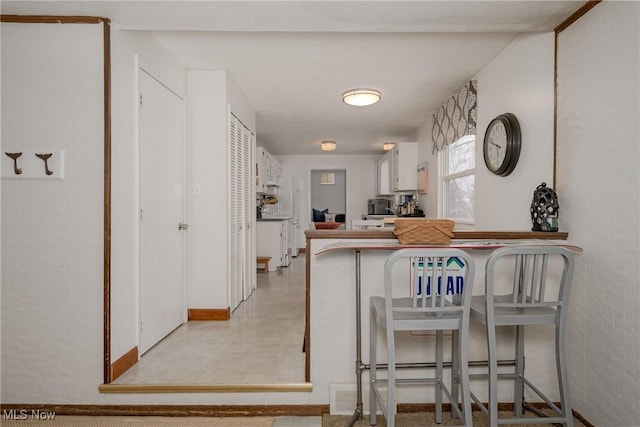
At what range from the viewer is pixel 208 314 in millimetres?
3307

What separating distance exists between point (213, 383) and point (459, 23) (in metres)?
2.57

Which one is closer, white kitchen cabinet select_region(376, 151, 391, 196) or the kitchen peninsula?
the kitchen peninsula

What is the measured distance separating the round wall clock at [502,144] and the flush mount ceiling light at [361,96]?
3.85 ft

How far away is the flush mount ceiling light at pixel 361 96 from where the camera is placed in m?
3.65

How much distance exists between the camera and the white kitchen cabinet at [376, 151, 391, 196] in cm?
704

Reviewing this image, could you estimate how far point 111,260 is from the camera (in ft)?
6.93

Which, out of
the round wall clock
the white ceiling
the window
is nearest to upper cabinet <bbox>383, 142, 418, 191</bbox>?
the white ceiling

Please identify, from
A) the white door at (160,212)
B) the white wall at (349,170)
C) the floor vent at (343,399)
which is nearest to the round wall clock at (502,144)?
the floor vent at (343,399)

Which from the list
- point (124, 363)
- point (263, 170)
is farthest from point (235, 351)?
point (263, 170)

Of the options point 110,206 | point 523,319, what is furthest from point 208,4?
point 523,319

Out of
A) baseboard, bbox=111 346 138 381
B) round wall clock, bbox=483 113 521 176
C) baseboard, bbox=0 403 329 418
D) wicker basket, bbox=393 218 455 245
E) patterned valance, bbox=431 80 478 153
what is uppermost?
patterned valance, bbox=431 80 478 153

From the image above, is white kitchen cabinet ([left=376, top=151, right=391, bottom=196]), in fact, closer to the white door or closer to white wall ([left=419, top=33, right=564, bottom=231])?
white wall ([left=419, top=33, right=564, bottom=231])

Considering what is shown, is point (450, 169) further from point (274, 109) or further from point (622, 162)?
point (622, 162)

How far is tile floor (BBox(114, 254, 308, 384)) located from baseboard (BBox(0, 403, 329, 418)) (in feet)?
0.45
